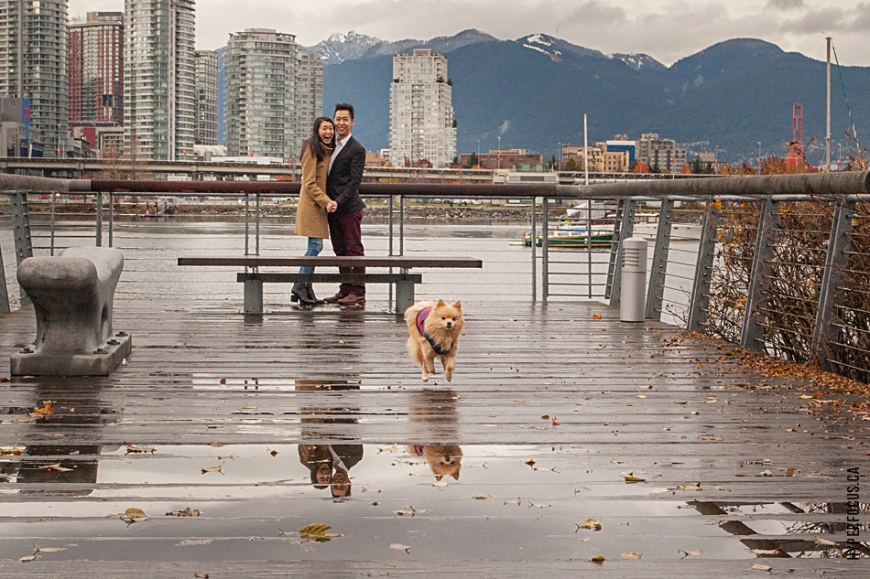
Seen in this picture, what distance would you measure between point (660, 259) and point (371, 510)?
21.4ft

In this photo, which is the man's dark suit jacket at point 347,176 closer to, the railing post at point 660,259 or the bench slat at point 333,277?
the bench slat at point 333,277

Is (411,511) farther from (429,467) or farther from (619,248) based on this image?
(619,248)

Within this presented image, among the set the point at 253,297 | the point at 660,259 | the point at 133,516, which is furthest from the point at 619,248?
the point at 133,516

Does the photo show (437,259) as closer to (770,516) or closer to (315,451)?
(315,451)

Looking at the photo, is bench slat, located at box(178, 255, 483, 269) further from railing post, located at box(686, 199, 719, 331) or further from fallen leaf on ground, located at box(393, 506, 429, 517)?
fallen leaf on ground, located at box(393, 506, 429, 517)

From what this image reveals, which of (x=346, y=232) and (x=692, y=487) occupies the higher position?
(x=346, y=232)

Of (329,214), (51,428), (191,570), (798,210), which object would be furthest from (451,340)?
(329,214)

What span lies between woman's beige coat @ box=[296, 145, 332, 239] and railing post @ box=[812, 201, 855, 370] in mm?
4869

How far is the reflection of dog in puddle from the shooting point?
13.6 feet

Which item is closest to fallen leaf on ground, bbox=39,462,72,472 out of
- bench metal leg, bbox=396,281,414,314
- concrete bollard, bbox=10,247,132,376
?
concrete bollard, bbox=10,247,132,376

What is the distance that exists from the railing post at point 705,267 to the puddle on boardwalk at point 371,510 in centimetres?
451

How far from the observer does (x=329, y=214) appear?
1052cm

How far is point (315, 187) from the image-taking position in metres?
10.0

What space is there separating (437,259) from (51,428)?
5061mm
